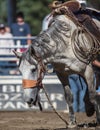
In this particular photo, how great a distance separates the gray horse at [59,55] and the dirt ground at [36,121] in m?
0.98

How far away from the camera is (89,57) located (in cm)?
1099

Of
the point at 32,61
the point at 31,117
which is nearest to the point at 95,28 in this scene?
the point at 32,61

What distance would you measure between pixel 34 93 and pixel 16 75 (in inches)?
187

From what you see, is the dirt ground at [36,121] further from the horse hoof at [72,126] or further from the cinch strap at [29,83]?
the cinch strap at [29,83]

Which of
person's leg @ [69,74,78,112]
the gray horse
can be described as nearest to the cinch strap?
the gray horse

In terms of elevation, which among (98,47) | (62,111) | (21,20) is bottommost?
(62,111)

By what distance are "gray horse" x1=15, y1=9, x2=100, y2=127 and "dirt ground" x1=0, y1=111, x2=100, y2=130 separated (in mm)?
985

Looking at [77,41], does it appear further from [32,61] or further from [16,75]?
[16,75]

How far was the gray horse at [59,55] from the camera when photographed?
10445 mm

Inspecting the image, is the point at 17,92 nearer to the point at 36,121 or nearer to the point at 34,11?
the point at 36,121

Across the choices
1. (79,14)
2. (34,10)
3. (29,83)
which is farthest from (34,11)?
(29,83)

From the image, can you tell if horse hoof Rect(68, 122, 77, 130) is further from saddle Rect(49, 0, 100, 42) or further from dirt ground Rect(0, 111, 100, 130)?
saddle Rect(49, 0, 100, 42)

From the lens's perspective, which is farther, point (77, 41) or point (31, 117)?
point (31, 117)

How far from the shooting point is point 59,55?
1077cm
